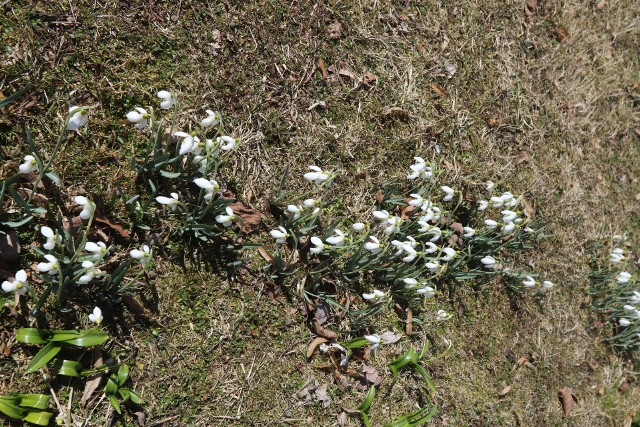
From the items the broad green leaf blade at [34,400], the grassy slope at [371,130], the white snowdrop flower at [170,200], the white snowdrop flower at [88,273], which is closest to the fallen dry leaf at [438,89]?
the grassy slope at [371,130]

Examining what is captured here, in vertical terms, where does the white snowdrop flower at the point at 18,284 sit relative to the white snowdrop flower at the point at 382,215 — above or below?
above

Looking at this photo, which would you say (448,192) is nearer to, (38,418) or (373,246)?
(373,246)

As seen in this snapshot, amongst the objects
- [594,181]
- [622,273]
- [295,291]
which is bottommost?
[622,273]

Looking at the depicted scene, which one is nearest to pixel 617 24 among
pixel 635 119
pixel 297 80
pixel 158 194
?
pixel 635 119

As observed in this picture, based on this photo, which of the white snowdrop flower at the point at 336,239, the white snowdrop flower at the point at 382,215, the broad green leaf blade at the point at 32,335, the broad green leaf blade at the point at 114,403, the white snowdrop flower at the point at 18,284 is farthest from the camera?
the white snowdrop flower at the point at 382,215

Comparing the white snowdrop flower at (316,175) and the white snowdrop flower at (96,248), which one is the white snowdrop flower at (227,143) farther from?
the white snowdrop flower at (96,248)

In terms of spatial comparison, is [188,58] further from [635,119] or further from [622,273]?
[635,119]
